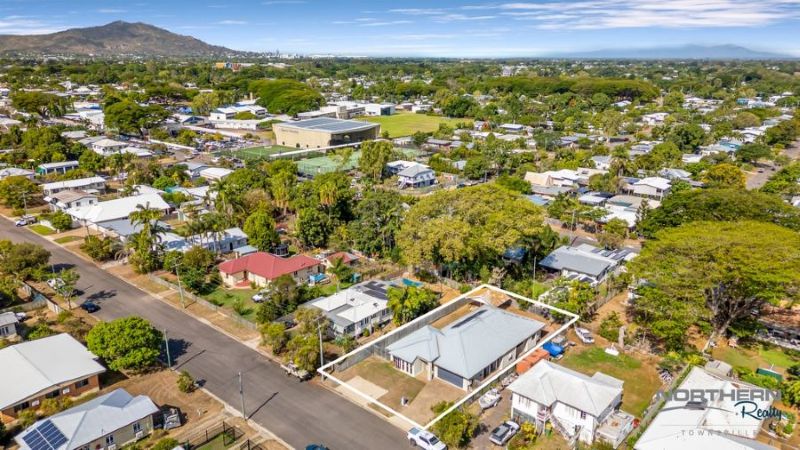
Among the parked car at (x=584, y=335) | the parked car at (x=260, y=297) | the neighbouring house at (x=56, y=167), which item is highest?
the neighbouring house at (x=56, y=167)

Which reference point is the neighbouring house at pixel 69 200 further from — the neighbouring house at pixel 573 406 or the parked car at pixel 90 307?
the neighbouring house at pixel 573 406

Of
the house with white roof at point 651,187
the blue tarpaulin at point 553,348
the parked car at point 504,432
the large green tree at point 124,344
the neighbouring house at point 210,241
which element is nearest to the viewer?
the parked car at point 504,432

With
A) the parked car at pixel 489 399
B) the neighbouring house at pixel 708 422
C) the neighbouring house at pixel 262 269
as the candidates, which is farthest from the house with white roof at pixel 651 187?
the parked car at pixel 489 399

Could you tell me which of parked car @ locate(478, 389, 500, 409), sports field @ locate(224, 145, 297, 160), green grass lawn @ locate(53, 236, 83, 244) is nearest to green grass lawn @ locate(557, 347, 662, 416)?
parked car @ locate(478, 389, 500, 409)

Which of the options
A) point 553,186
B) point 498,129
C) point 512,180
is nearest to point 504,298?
point 512,180

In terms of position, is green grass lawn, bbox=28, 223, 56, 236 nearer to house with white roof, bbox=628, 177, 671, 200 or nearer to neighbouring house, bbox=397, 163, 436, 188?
neighbouring house, bbox=397, 163, 436, 188

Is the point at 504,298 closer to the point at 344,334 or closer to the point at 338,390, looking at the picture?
the point at 344,334
